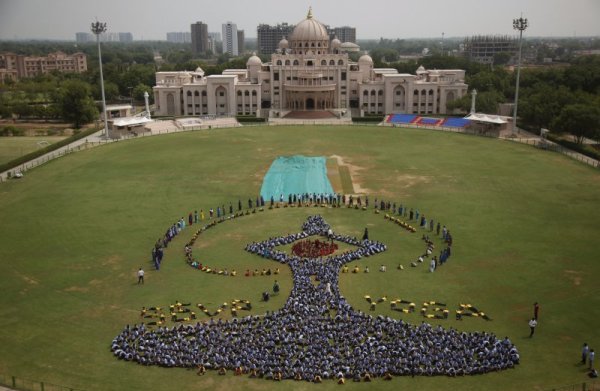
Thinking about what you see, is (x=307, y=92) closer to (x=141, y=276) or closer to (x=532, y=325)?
(x=141, y=276)

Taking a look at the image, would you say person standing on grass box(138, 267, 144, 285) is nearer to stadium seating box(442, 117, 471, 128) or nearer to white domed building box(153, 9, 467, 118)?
stadium seating box(442, 117, 471, 128)

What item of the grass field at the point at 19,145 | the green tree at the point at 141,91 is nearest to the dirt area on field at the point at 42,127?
the grass field at the point at 19,145

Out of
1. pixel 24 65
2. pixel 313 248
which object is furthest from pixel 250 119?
pixel 24 65

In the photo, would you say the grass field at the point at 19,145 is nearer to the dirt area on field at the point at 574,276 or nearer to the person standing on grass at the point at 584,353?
the dirt area on field at the point at 574,276

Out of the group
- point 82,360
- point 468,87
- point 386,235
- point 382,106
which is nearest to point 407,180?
point 386,235

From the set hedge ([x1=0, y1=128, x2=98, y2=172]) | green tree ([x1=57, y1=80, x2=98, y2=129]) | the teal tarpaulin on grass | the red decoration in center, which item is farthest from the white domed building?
the red decoration in center
